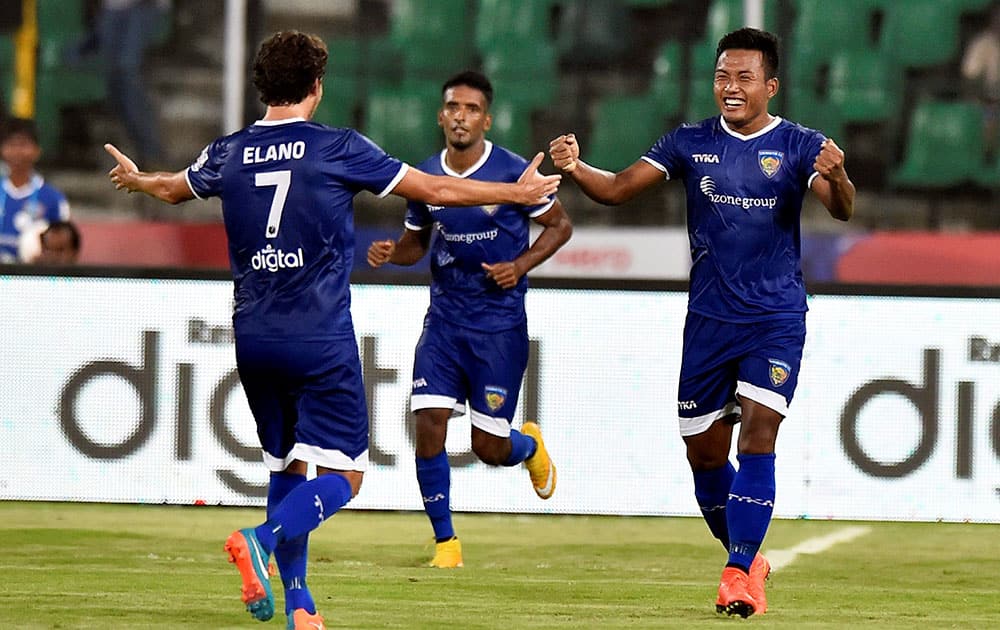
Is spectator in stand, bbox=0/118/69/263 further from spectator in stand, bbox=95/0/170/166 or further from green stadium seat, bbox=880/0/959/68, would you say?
green stadium seat, bbox=880/0/959/68

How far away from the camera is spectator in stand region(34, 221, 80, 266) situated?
37.5ft

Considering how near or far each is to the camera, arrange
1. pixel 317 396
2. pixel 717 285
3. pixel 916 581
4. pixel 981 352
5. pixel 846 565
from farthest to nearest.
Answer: pixel 981 352
pixel 846 565
pixel 916 581
pixel 717 285
pixel 317 396

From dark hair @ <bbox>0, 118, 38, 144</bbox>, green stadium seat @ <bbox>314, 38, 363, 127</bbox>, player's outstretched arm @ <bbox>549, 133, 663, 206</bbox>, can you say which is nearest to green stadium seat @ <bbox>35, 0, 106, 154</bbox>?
green stadium seat @ <bbox>314, 38, 363, 127</bbox>

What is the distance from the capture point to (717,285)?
698 centimetres

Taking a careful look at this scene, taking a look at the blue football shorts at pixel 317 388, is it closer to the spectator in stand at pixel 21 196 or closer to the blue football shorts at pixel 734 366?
the blue football shorts at pixel 734 366

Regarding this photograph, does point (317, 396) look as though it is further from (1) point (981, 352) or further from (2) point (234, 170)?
(1) point (981, 352)

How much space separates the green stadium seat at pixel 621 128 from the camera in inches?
608

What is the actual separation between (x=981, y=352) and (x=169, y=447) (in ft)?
14.7

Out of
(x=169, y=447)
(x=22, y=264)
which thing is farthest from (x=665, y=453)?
(x=22, y=264)

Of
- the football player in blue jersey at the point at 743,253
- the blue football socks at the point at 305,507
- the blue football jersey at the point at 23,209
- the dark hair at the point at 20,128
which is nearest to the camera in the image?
the blue football socks at the point at 305,507

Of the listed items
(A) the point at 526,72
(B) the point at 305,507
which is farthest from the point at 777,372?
(A) the point at 526,72

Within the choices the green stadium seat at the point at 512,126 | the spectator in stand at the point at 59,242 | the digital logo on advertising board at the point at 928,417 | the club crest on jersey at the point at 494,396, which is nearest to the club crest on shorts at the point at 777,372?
the club crest on jersey at the point at 494,396

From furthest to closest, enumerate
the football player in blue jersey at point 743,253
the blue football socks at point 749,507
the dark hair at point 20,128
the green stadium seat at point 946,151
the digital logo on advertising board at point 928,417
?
the green stadium seat at point 946,151, the dark hair at point 20,128, the digital logo on advertising board at point 928,417, the football player in blue jersey at point 743,253, the blue football socks at point 749,507

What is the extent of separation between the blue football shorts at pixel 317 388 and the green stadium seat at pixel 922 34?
425 inches
